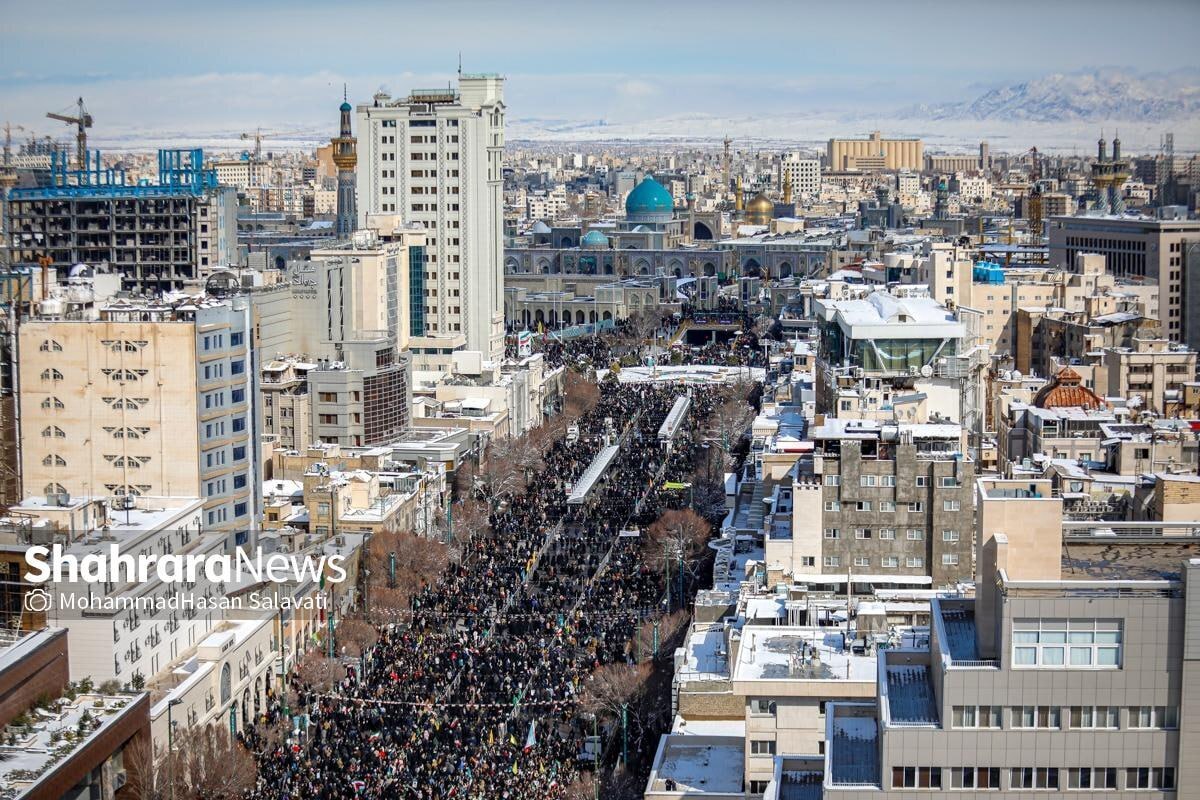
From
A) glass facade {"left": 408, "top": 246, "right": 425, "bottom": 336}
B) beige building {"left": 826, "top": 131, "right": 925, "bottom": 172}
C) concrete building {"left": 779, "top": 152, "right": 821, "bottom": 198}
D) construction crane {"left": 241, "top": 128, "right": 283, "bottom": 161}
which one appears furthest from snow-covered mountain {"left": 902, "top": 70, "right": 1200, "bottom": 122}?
concrete building {"left": 779, "top": 152, "right": 821, "bottom": 198}

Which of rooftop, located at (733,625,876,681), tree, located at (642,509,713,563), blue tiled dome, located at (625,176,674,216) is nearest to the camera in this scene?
rooftop, located at (733,625,876,681)

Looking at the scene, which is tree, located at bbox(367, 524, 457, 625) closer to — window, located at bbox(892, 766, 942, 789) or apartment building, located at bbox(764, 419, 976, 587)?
apartment building, located at bbox(764, 419, 976, 587)

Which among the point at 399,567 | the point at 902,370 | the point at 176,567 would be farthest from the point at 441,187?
the point at 176,567

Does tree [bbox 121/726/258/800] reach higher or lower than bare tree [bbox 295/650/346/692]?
higher

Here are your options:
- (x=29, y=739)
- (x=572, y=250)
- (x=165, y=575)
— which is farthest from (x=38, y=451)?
(x=572, y=250)

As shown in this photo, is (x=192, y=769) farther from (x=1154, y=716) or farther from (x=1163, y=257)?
(x=1163, y=257)
